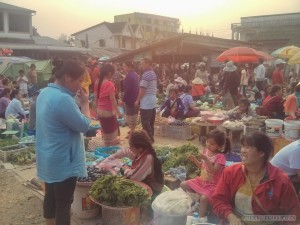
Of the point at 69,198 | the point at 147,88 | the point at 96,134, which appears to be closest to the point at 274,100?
the point at 147,88

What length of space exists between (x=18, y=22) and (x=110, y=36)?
18759 mm

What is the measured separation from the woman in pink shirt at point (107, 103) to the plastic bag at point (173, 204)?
357 cm

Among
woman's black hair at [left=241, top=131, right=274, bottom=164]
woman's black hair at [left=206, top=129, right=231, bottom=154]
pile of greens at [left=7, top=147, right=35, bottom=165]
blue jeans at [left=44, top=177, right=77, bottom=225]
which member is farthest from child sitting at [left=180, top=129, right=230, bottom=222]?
pile of greens at [left=7, top=147, right=35, bottom=165]

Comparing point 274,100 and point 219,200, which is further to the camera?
point 274,100

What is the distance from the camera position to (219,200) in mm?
2902

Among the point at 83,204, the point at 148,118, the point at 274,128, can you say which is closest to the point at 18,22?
the point at 148,118

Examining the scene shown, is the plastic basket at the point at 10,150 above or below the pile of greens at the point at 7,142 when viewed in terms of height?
below

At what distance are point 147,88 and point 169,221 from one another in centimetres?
454

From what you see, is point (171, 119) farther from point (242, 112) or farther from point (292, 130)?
point (292, 130)

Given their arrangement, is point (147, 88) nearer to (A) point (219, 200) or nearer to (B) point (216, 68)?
(A) point (219, 200)

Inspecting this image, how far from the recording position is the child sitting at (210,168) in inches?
158

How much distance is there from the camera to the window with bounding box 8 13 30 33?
110ft

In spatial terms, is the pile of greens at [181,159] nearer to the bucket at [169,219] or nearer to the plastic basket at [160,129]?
the bucket at [169,219]

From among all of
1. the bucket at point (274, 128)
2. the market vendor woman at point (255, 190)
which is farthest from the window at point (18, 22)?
the market vendor woman at point (255, 190)
